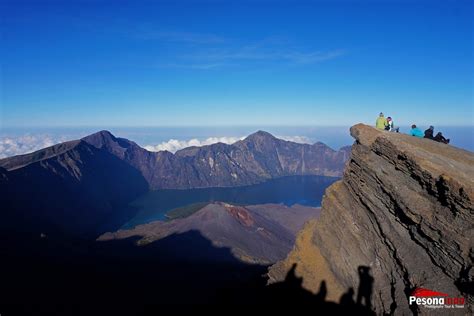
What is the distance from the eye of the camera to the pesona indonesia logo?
64.1 ft

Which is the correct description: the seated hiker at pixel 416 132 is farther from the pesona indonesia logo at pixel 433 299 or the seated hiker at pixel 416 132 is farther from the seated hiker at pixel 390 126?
the pesona indonesia logo at pixel 433 299

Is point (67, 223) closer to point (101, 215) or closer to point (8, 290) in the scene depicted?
point (101, 215)

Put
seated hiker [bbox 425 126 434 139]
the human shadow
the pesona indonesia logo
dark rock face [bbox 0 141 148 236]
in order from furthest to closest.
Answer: dark rock face [bbox 0 141 148 236] < the human shadow < seated hiker [bbox 425 126 434 139] < the pesona indonesia logo

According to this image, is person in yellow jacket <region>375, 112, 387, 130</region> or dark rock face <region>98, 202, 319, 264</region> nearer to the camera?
person in yellow jacket <region>375, 112, 387, 130</region>

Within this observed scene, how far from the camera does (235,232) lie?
320 feet

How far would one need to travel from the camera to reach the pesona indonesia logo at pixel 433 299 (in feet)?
64.1

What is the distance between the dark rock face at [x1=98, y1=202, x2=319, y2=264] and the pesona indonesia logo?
53035 mm

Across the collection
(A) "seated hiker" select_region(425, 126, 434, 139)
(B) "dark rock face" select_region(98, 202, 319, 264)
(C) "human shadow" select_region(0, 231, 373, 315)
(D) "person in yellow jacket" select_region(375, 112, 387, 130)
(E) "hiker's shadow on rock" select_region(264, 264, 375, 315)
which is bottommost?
(B) "dark rock face" select_region(98, 202, 319, 264)

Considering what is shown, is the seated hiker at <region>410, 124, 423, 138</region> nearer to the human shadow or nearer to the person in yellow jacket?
the person in yellow jacket

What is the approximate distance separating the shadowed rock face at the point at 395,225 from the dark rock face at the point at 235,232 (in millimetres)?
42457

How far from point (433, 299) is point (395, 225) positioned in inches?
242

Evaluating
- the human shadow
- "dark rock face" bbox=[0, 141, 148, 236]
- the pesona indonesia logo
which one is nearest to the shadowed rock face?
the pesona indonesia logo

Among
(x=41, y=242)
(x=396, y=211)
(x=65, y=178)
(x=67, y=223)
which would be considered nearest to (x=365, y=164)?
(x=396, y=211)

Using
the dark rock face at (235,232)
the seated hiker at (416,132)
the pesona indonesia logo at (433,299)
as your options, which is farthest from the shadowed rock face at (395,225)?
the dark rock face at (235,232)
